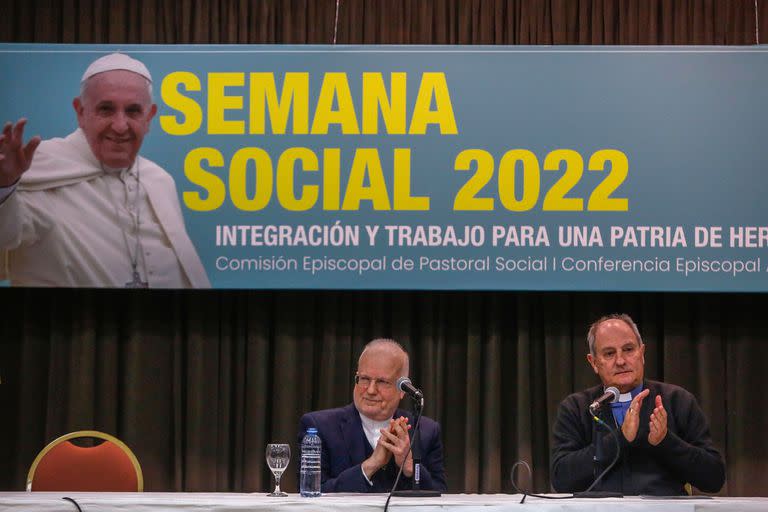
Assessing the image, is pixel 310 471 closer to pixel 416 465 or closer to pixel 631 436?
pixel 416 465

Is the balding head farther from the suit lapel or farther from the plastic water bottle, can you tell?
the plastic water bottle

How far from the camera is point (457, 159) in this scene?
466 centimetres

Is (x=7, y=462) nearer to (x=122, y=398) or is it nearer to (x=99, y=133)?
(x=122, y=398)

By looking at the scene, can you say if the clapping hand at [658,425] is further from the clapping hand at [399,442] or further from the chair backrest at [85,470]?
the chair backrest at [85,470]

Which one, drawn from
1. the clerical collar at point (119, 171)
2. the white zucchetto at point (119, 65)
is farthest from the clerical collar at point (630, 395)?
the white zucchetto at point (119, 65)

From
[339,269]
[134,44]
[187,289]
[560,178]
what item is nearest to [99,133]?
[134,44]

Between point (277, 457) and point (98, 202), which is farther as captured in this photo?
point (98, 202)

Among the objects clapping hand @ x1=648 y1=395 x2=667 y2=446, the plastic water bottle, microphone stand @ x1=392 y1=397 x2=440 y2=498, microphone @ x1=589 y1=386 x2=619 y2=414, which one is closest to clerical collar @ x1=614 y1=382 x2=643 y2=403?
clapping hand @ x1=648 y1=395 x2=667 y2=446

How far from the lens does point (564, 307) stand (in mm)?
4961

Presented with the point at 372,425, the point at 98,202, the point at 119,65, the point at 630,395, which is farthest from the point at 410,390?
the point at 119,65

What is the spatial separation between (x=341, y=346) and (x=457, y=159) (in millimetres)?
1116

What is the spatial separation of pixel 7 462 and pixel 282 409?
1425 millimetres

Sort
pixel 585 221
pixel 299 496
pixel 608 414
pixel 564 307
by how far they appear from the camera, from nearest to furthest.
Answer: pixel 299 496
pixel 608 414
pixel 585 221
pixel 564 307

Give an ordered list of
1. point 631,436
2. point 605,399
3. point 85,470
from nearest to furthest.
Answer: point 605,399 → point 631,436 → point 85,470
